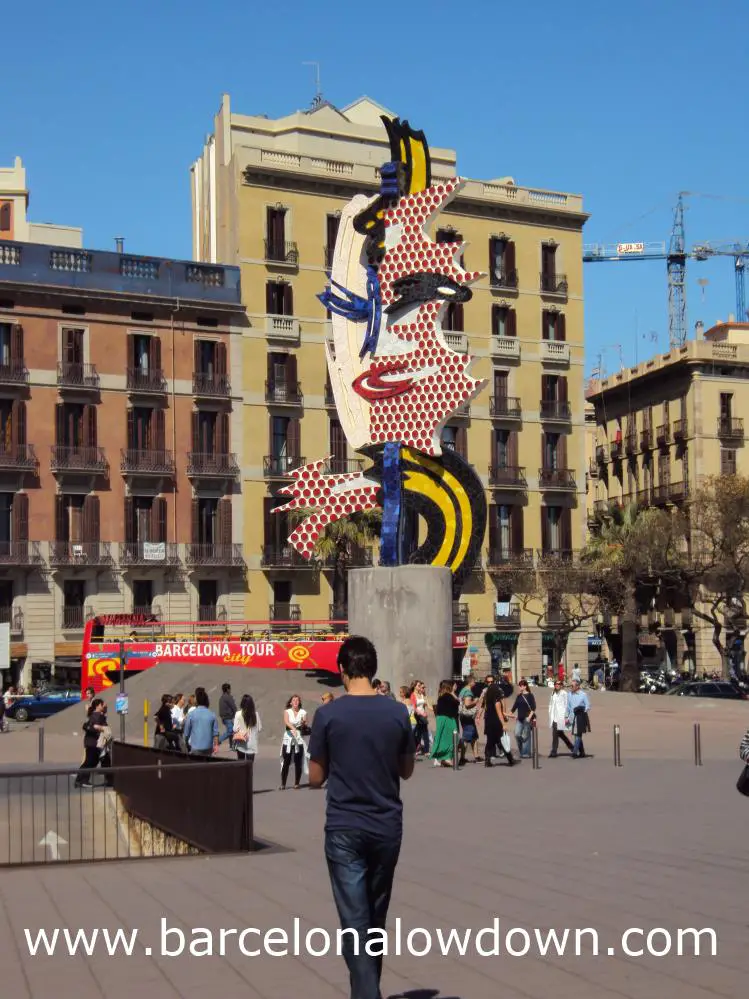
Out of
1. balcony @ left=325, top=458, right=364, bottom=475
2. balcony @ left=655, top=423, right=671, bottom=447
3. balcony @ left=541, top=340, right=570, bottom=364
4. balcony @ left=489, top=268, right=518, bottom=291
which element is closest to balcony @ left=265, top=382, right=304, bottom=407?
balcony @ left=325, top=458, right=364, bottom=475

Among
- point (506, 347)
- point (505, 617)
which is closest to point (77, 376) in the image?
point (506, 347)

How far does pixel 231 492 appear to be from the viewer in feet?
196

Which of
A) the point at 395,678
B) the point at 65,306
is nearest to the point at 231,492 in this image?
the point at 65,306

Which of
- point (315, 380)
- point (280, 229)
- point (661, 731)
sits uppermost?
point (280, 229)

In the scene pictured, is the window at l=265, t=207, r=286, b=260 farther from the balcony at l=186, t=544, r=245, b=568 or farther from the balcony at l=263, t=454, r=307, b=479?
the balcony at l=186, t=544, r=245, b=568

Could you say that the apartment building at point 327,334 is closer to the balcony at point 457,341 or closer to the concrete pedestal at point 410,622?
the balcony at point 457,341

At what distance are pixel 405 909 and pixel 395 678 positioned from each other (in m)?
23.9

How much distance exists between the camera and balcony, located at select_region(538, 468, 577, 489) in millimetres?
65562

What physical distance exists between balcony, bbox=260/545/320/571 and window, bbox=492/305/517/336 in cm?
1341

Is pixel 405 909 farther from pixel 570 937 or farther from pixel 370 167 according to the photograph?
pixel 370 167

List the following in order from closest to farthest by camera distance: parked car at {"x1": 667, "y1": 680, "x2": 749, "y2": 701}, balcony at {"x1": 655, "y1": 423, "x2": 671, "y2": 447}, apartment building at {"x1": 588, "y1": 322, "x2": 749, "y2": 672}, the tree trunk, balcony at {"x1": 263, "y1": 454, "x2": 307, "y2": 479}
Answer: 1. parked car at {"x1": 667, "y1": 680, "x2": 749, "y2": 701}
2. the tree trunk
3. balcony at {"x1": 263, "y1": 454, "x2": 307, "y2": 479}
4. apartment building at {"x1": 588, "y1": 322, "x2": 749, "y2": 672}
5. balcony at {"x1": 655, "y1": 423, "x2": 671, "y2": 447}

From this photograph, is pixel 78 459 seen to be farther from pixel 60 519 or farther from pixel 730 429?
pixel 730 429

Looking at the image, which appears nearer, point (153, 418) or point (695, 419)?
point (153, 418)

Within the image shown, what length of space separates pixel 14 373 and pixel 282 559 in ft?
40.7
